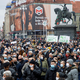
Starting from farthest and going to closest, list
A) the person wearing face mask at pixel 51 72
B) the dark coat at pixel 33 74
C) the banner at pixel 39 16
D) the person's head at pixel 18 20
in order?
the person's head at pixel 18 20 → the banner at pixel 39 16 → the person wearing face mask at pixel 51 72 → the dark coat at pixel 33 74

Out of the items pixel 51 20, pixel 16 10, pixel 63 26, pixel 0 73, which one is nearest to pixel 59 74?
pixel 0 73

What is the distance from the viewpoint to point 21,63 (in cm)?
842

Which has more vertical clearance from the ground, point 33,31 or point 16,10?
point 16,10

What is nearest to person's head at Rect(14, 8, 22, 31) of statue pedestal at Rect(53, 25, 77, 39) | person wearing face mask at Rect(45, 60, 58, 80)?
statue pedestal at Rect(53, 25, 77, 39)

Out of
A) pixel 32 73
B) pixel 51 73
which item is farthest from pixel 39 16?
pixel 32 73

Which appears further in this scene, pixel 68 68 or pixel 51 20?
pixel 51 20

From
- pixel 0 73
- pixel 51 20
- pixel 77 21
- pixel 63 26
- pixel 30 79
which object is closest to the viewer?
pixel 0 73

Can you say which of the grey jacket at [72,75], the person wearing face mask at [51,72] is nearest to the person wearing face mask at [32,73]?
the person wearing face mask at [51,72]

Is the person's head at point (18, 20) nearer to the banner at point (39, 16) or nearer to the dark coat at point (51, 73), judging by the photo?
the banner at point (39, 16)

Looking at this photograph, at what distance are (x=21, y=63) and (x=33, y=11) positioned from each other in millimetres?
62290

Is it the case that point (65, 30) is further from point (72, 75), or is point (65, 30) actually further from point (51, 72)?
point (72, 75)

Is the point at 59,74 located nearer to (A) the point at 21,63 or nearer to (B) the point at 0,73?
(B) the point at 0,73

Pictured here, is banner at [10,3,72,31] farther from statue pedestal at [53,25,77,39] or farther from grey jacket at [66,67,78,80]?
grey jacket at [66,67,78,80]

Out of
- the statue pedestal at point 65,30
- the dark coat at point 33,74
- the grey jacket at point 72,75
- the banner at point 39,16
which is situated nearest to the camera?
the grey jacket at point 72,75
